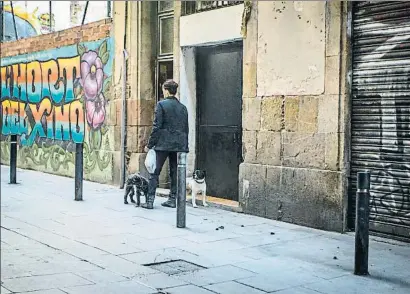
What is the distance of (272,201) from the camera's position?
7.93 metres

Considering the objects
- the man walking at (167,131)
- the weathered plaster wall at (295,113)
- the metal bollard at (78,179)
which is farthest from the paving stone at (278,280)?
the metal bollard at (78,179)

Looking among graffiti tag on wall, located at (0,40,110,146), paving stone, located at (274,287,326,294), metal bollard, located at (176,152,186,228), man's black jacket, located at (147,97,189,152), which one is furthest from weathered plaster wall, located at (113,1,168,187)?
paving stone, located at (274,287,326,294)

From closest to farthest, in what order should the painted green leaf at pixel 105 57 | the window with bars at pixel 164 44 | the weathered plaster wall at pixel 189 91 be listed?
the weathered plaster wall at pixel 189 91
the window with bars at pixel 164 44
the painted green leaf at pixel 105 57

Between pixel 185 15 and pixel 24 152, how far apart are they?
753 centimetres

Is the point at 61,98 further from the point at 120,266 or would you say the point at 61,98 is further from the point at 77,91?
the point at 120,266

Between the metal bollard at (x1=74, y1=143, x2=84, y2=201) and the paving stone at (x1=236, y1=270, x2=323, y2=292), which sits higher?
the metal bollard at (x1=74, y1=143, x2=84, y2=201)

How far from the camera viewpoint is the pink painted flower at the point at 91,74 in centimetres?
1207

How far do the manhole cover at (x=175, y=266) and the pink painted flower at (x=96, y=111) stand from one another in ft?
23.0

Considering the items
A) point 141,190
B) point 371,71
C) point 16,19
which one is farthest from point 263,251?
point 16,19

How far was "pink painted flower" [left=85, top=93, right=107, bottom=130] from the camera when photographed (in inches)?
473

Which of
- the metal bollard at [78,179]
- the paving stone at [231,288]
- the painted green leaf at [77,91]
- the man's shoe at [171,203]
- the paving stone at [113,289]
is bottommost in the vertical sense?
the paving stone at [231,288]

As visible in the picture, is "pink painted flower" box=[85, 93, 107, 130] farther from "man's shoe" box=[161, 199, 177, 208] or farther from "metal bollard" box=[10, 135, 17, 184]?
"man's shoe" box=[161, 199, 177, 208]

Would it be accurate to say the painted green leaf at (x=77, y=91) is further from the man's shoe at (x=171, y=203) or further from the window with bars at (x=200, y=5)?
the man's shoe at (x=171, y=203)

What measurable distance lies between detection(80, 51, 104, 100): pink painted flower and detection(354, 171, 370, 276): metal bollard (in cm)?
803
